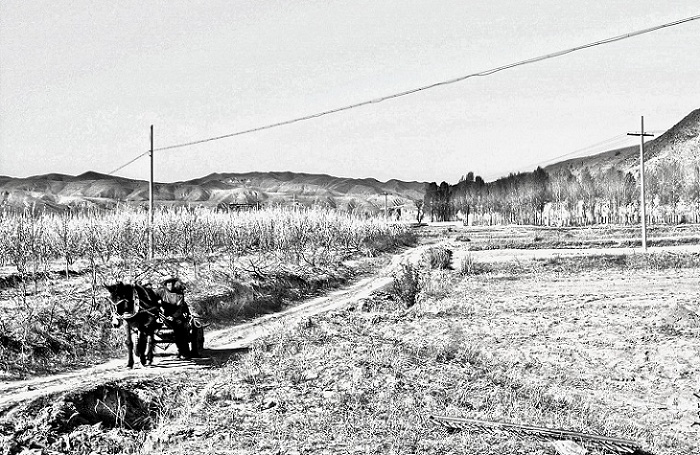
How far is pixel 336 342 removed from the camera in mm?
14672

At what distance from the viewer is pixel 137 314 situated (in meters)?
12.9

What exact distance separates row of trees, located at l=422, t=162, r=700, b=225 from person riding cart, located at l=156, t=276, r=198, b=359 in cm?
9516

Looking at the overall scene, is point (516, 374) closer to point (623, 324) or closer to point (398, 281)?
point (623, 324)

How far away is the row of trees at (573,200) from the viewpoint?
346ft

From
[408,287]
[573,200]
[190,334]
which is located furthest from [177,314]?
[573,200]

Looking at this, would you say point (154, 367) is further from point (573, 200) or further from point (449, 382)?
point (573, 200)

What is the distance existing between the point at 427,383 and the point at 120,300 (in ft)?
18.2

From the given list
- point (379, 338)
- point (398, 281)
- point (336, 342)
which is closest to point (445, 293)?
point (398, 281)

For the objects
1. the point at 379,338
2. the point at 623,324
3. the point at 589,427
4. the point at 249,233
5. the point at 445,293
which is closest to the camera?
the point at 589,427

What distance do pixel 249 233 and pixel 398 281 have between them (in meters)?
16.3

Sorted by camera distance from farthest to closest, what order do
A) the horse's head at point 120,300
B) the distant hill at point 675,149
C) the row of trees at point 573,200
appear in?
1. the distant hill at point 675,149
2. the row of trees at point 573,200
3. the horse's head at point 120,300

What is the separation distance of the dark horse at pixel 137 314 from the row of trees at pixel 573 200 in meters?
96.0

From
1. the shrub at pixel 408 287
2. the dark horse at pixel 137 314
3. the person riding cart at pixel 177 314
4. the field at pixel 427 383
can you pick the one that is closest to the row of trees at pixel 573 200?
the shrub at pixel 408 287

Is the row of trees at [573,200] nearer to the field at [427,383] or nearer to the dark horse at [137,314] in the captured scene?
the field at [427,383]
